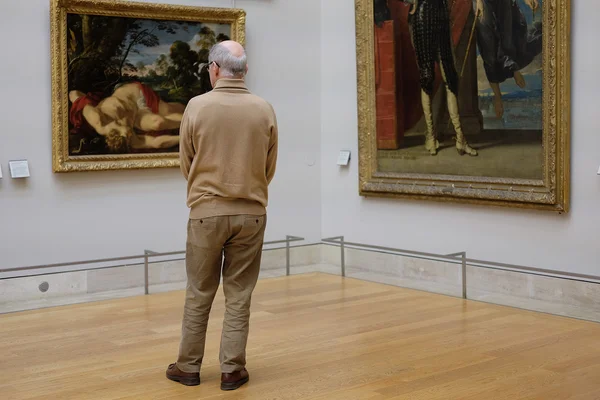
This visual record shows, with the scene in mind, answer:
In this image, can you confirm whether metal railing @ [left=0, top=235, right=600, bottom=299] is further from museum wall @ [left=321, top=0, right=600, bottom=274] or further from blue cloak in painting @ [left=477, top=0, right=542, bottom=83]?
blue cloak in painting @ [left=477, top=0, right=542, bottom=83]

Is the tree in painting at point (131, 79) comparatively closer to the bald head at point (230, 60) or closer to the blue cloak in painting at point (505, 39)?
the blue cloak in painting at point (505, 39)

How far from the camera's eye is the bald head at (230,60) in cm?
741

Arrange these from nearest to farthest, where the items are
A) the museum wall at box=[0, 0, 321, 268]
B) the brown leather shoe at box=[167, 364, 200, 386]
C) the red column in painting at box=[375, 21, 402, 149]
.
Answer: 1. the brown leather shoe at box=[167, 364, 200, 386]
2. the museum wall at box=[0, 0, 321, 268]
3. the red column in painting at box=[375, 21, 402, 149]

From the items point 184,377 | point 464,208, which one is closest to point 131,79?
point 464,208

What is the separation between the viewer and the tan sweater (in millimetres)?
7309

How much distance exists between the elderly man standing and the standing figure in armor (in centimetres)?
519

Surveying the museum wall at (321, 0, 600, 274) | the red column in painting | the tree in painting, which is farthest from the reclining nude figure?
the red column in painting

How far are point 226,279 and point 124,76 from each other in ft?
18.9

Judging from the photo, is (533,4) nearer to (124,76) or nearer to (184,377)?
(124,76)

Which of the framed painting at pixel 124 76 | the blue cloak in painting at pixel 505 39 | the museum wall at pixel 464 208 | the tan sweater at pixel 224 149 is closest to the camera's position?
the tan sweater at pixel 224 149

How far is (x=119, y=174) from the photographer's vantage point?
12656 mm

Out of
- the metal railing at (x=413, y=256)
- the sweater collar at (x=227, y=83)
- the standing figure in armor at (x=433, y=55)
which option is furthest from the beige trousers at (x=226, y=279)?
the standing figure in armor at (x=433, y=55)

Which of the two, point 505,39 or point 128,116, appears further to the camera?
point 128,116

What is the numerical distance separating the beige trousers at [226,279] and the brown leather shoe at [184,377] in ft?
0.17
